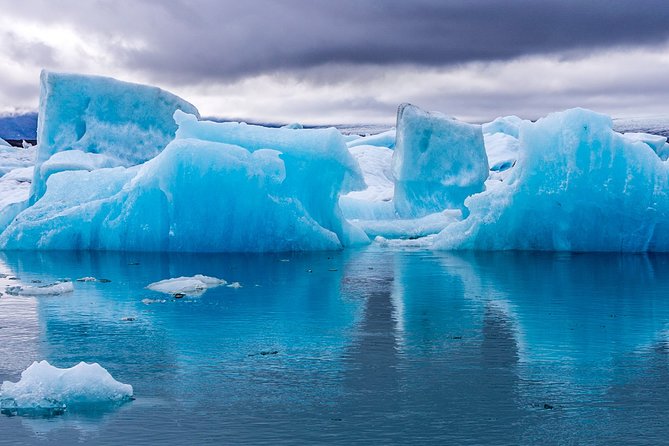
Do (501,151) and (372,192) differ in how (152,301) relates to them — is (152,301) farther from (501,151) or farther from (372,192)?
(501,151)

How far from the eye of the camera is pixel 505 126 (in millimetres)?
42438

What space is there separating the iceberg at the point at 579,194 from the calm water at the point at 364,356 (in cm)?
353

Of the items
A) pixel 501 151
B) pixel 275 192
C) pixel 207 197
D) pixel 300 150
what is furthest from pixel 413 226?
→ pixel 501 151

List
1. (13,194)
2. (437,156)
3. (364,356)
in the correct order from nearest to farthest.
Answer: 1. (364,356)
2. (437,156)
3. (13,194)

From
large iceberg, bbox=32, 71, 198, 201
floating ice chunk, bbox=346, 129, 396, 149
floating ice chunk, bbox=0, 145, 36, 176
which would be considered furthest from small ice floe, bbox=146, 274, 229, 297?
floating ice chunk, bbox=346, 129, 396, 149

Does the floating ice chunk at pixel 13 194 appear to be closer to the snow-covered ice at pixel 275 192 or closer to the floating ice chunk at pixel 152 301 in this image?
the snow-covered ice at pixel 275 192

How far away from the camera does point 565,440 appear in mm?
5727

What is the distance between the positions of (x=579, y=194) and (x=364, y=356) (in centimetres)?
1178

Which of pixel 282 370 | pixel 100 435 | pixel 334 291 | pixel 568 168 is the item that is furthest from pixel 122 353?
pixel 568 168

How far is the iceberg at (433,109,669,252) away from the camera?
18.7m

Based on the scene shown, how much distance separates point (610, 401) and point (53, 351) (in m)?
4.96

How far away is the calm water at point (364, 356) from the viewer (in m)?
6.02

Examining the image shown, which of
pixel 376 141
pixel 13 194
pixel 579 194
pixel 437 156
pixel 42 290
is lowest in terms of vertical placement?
pixel 42 290

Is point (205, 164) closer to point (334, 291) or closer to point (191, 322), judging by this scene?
point (334, 291)
